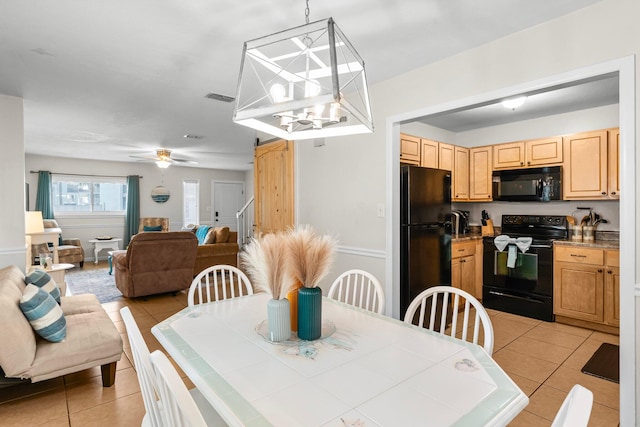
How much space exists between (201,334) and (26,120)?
4.71 meters

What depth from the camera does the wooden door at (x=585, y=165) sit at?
365 cm

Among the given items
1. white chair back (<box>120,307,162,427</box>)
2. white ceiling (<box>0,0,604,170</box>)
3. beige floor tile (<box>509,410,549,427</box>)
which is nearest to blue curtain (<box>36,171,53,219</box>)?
white ceiling (<box>0,0,604,170</box>)

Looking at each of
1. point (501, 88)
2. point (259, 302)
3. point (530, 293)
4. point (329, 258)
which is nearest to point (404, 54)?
point (501, 88)

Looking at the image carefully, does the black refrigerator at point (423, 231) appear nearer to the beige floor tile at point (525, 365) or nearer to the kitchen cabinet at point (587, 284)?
the beige floor tile at point (525, 365)

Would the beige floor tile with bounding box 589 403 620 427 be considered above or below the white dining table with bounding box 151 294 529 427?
below

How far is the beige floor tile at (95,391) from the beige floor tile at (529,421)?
254 cm

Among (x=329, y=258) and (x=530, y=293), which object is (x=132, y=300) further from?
(x=530, y=293)

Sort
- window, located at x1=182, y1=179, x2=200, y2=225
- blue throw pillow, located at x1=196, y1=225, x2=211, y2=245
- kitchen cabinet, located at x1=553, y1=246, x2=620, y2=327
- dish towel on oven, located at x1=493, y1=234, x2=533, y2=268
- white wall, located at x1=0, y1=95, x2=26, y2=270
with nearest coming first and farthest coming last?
1. kitchen cabinet, located at x1=553, y1=246, x2=620, y2=327
2. white wall, located at x1=0, y1=95, x2=26, y2=270
3. dish towel on oven, located at x1=493, y1=234, x2=533, y2=268
4. blue throw pillow, located at x1=196, y1=225, x2=211, y2=245
5. window, located at x1=182, y1=179, x2=200, y2=225

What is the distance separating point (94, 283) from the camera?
5.73 meters

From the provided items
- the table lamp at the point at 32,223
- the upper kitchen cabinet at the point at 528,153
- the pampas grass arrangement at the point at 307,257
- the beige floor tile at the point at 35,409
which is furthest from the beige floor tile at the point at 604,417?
the table lamp at the point at 32,223

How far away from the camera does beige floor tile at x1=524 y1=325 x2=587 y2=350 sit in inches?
127

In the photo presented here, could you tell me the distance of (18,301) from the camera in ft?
7.25

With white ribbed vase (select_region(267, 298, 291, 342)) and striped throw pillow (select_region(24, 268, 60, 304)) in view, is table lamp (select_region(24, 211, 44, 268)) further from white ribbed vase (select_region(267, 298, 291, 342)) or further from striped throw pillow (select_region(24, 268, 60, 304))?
white ribbed vase (select_region(267, 298, 291, 342))

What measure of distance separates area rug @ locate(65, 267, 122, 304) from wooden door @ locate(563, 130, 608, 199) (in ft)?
19.8
